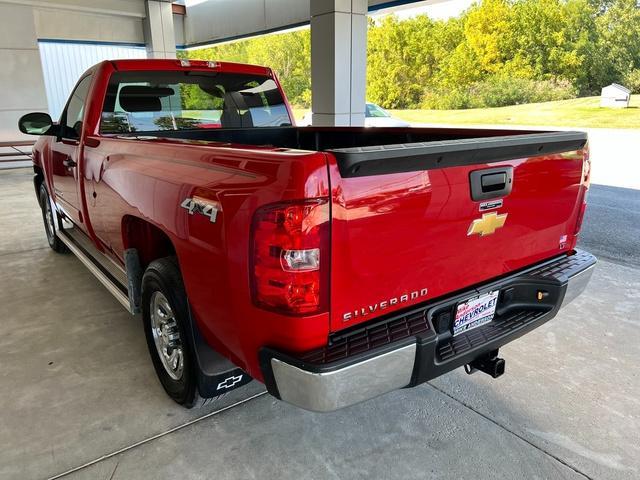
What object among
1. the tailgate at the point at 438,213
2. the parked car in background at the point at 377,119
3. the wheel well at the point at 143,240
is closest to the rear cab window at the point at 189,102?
the wheel well at the point at 143,240

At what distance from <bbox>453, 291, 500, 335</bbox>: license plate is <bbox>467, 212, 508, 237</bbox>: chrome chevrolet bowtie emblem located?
304mm

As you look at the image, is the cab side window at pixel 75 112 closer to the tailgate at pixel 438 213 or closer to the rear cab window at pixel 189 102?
the rear cab window at pixel 189 102

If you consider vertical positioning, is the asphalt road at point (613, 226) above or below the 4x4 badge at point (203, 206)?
below

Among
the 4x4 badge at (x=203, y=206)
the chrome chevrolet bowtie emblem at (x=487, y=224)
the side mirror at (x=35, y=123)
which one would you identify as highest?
the side mirror at (x=35, y=123)

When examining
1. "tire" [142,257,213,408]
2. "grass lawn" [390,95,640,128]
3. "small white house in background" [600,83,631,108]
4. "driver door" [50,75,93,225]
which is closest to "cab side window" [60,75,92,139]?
"driver door" [50,75,93,225]

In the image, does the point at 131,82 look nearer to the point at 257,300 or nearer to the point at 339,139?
the point at 339,139

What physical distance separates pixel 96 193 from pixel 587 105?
94.4ft

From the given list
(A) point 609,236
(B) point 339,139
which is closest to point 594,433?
(B) point 339,139

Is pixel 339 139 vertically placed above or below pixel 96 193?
above

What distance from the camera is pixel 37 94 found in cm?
1429

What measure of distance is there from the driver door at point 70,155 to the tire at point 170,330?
152cm

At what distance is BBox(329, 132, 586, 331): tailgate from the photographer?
174 cm

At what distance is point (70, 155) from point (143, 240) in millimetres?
1476

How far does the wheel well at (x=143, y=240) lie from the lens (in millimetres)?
2840
